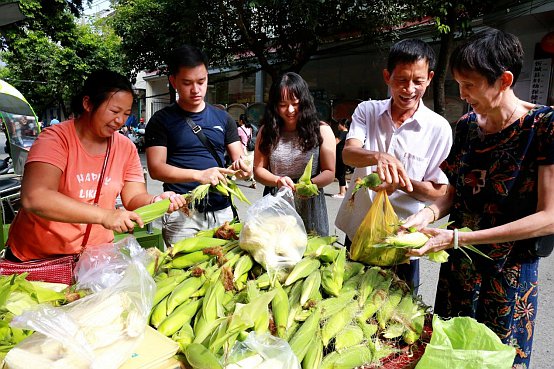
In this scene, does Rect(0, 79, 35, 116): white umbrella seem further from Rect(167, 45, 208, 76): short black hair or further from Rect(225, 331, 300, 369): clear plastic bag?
Rect(225, 331, 300, 369): clear plastic bag

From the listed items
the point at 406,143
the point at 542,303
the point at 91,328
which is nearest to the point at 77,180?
the point at 91,328

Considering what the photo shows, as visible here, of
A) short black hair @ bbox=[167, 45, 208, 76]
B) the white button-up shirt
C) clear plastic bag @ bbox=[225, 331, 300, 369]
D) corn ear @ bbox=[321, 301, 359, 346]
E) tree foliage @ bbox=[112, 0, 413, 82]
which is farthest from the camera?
tree foliage @ bbox=[112, 0, 413, 82]

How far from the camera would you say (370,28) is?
10.2 metres

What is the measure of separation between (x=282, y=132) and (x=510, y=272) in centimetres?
166

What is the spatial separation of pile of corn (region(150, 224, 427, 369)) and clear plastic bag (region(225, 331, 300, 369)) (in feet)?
0.11

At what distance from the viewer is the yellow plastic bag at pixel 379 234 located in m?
1.73

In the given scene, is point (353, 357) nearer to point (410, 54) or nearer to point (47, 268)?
point (47, 268)

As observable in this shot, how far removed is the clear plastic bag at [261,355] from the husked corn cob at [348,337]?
0.67 ft

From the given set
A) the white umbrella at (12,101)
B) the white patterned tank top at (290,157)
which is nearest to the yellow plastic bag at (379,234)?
the white patterned tank top at (290,157)

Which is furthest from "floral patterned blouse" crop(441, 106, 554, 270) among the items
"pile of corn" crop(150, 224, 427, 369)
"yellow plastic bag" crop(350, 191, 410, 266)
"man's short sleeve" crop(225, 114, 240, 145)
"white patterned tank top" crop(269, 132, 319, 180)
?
"man's short sleeve" crop(225, 114, 240, 145)

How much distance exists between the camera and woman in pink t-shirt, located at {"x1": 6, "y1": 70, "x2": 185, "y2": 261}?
64.1 inches

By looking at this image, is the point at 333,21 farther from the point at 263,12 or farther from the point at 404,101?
the point at 404,101

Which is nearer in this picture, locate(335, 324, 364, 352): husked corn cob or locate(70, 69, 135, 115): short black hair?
locate(335, 324, 364, 352): husked corn cob

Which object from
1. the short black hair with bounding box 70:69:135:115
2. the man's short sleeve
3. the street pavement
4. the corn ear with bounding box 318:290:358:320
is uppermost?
the short black hair with bounding box 70:69:135:115
